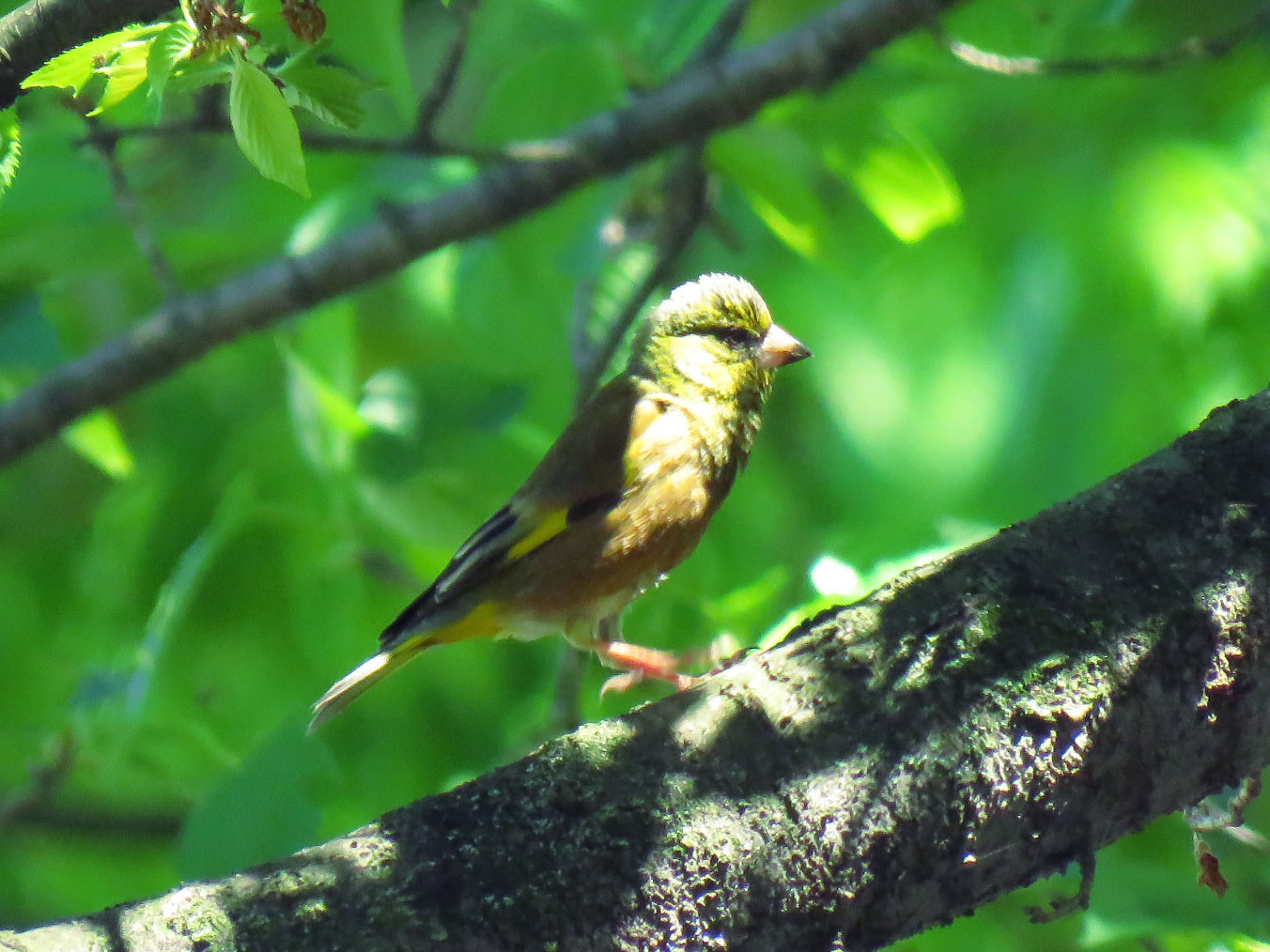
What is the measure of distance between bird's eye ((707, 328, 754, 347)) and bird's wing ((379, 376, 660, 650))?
47 cm

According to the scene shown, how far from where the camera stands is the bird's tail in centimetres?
406

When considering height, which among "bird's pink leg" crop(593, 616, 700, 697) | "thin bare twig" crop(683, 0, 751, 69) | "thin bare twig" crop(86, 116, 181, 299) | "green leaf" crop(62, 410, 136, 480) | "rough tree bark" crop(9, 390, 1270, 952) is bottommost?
"bird's pink leg" crop(593, 616, 700, 697)

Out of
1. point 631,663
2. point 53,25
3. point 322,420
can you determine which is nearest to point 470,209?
point 322,420

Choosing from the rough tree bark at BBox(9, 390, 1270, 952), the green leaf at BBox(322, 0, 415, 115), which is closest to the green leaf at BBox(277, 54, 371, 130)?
the green leaf at BBox(322, 0, 415, 115)

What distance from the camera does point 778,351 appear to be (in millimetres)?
4855

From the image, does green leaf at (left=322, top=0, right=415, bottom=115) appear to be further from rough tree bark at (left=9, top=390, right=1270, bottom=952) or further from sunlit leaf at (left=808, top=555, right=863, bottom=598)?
sunlit leaf at (left=808, top=555, right=863, bottom=598)

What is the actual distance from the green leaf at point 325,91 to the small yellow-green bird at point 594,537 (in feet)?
7.24

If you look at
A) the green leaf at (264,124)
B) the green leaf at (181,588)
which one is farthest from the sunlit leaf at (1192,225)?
the green leaf at (264,124)

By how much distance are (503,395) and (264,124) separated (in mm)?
2453

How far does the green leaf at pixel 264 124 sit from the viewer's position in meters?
Result: 1.99

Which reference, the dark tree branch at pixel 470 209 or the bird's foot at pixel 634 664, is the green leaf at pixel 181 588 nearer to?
the dark tree branch at pixel 470 209

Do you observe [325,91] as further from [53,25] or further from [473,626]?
[473,626]

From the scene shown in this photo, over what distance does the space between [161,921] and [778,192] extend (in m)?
3.10

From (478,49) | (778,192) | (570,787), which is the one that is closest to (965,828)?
(570,787)
